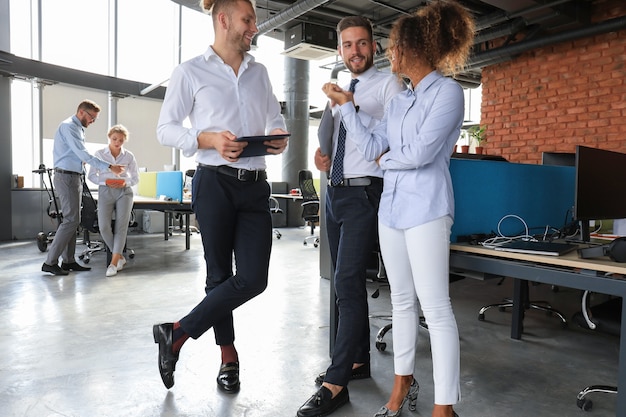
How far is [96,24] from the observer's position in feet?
27.9

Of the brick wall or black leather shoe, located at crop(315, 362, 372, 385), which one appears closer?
black leather shoe, located at crop(315, 362, 372, 385)

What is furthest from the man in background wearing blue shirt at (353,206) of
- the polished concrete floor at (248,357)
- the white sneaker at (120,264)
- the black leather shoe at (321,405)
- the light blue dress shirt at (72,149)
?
the white sneaker at (120,264)

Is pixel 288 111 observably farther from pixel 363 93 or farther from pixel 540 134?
pixel 363 93

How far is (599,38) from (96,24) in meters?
7.96

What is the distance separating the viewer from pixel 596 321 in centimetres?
203

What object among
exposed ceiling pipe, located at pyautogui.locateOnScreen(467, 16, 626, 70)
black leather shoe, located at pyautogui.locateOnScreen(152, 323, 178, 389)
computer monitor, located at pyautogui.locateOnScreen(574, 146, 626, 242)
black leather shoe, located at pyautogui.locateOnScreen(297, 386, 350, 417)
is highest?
exposed ceiling pipe, located at pyautogui.locateOnScreen(467, 16, 626, 70)

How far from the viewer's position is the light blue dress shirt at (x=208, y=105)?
6.39 ft

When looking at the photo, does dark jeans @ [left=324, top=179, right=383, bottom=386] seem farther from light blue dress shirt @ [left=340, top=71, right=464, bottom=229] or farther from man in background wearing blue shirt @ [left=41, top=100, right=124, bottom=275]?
man in background wearing blue shirt @ [left=41, top=100, right=124, bottom=275]

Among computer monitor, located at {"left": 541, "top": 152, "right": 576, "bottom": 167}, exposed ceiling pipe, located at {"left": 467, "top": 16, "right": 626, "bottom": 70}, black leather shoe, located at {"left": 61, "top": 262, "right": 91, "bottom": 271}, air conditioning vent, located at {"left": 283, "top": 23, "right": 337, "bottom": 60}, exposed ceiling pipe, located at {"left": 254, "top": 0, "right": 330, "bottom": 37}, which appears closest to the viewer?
computer monitor, located at {"left": 541, "top": 152, "right": 576, "bottom": 167}

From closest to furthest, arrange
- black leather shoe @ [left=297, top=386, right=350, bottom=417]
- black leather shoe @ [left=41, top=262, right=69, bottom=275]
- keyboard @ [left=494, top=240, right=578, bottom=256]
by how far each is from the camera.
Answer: keyboard @ [left=494, top=240, right=578, bottom=256], black leather shoe @ [left=297, top=386, right=350, bottom=417], black leather shoe @ [left=41, top=262, right=69, bottom=275]

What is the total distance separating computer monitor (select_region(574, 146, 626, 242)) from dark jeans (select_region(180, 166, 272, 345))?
1.37 meters

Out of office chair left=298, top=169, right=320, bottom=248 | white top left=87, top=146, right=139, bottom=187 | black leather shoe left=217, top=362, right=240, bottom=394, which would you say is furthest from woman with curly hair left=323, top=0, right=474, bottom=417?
office chair left=298, top=169, right=320, bottom=248

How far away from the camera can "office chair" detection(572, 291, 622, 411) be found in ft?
6.56

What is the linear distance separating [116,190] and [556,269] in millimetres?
4468
